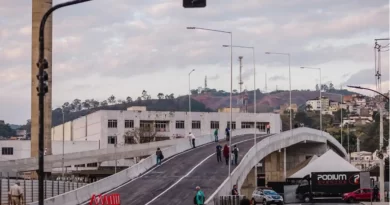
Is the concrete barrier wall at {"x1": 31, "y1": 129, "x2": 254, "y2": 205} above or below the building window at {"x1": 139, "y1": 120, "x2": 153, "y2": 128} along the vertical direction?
below

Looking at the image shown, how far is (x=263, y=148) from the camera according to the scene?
287 feet

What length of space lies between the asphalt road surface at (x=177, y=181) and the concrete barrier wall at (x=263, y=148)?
0.92 meters

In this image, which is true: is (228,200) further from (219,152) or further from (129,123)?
(129,123)

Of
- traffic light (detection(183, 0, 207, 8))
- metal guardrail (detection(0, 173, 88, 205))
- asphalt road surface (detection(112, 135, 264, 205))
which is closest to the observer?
traffic light (detection(183, 0, 207, 8))

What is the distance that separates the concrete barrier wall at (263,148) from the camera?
55.7 m

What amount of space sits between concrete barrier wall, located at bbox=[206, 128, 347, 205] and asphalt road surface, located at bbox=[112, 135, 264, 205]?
925 millimetres

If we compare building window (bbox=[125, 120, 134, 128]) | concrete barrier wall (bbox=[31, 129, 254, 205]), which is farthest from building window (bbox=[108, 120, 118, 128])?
concrete barrier wall (bbox=[31, 129, 254, 205])

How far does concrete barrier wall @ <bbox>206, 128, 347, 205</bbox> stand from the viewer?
5568 cm

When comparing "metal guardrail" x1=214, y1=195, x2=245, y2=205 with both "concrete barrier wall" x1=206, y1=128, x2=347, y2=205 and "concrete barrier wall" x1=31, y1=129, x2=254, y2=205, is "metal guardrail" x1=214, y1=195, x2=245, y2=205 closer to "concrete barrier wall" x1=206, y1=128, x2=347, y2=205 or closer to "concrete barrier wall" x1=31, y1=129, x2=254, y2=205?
"concrete barrier wall" x1=206, y1=128, x2=347, y2=205

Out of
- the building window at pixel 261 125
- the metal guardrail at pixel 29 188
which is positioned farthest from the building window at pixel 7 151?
the metal guardrail at pixel 29 188

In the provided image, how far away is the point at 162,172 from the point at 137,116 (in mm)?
90324

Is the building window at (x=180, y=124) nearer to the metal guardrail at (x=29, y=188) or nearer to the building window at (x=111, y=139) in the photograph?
the building window at (x=111, y=139)

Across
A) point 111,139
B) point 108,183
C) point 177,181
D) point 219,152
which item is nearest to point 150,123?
point 111,139

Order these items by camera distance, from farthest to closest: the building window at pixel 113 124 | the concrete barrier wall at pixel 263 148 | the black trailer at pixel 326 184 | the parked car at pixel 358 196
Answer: the building window at pixel 113 124
the black trailer at pixel 326 184
the parked car at pixel 358 196
the concrete barrier wall at pixel 263 148
